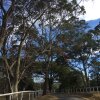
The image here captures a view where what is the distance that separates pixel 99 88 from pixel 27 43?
18997mm

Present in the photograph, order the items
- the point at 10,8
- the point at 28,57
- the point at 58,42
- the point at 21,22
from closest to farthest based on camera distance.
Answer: the point at 10,8
the point at 21,22
the point at 28,57
the point at 58,42

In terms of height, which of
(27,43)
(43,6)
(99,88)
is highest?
(43,6)

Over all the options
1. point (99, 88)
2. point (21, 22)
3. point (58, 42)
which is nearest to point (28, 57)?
point (21, 22)

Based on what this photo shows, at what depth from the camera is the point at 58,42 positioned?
143ft

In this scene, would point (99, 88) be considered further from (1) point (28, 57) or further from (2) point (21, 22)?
(2) point (21, 22)

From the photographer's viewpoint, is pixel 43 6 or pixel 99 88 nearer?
pixel 43 6

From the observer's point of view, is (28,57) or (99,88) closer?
(28,57)

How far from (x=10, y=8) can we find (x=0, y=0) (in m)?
1.83

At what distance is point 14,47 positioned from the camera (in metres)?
37.0

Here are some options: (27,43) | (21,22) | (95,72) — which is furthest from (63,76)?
(21,22)

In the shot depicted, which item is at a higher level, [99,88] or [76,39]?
[76,39]

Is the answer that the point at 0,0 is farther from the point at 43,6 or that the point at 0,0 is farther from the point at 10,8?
the point at 43,6

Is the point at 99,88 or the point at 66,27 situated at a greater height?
the point at 66,27

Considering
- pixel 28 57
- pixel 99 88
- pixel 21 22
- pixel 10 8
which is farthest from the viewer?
pixel 99 88
